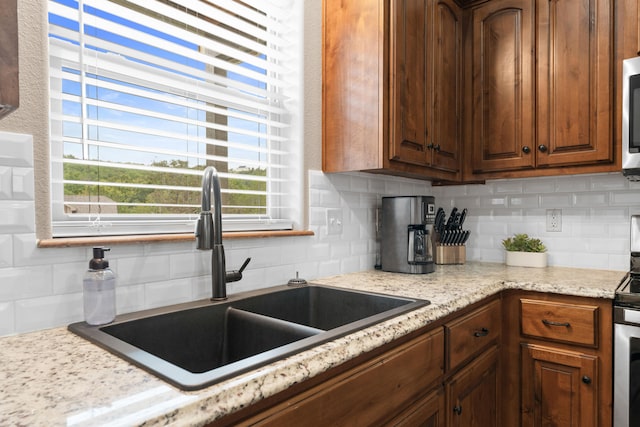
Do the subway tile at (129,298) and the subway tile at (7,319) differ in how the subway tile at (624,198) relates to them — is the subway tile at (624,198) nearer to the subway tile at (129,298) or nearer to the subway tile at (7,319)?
the subway tile at (129,298)

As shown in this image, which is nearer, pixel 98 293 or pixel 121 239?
pixel 98 293

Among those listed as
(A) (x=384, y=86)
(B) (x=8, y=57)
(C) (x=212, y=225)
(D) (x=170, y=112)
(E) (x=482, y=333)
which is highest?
(A) (x=384, y=86)

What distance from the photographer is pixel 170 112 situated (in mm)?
1479

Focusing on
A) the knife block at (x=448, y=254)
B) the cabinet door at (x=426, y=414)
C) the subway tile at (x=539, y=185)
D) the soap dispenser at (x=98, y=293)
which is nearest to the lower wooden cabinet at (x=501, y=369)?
the cabinet door at (x=426, y=414)

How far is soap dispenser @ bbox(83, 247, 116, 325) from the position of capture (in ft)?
3.54

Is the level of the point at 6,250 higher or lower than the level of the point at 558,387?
higher

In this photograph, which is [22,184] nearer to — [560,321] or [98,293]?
[98,293]

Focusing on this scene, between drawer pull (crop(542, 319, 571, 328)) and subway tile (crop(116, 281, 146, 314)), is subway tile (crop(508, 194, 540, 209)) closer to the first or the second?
drawer pull (crop(542, 319, 571, 328))

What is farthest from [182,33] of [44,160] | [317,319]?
[317,319]

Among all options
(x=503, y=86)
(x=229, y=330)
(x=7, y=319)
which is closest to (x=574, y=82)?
(x=503, y=86)

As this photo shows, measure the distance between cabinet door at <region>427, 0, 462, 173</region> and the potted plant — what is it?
56 centimetres

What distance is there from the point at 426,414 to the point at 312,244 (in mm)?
851

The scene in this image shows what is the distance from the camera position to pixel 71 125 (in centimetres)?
Answer: 121

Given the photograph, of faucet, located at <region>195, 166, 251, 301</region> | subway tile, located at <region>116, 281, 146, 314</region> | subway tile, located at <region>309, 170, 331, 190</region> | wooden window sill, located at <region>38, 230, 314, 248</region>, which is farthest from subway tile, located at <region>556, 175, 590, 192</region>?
A: subway tile, located at <region>116, 281, 146, 314</region>
